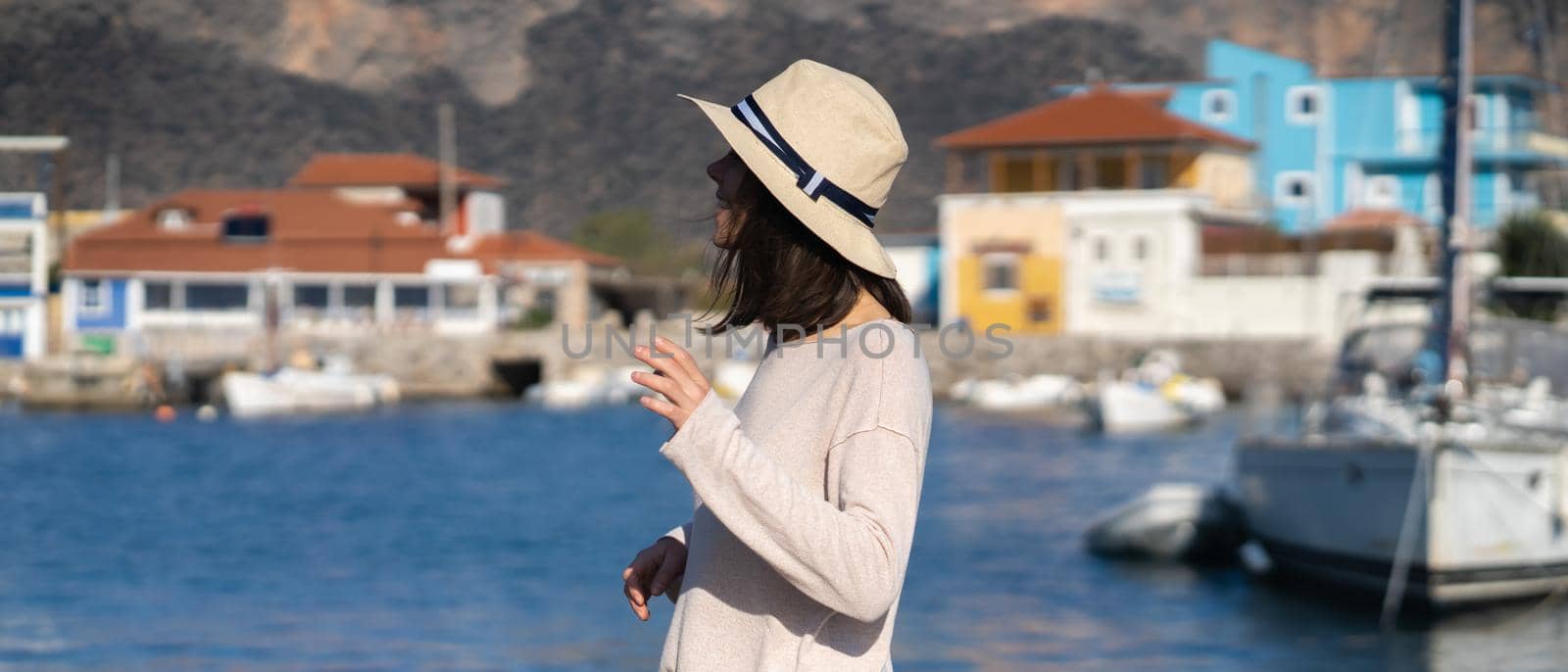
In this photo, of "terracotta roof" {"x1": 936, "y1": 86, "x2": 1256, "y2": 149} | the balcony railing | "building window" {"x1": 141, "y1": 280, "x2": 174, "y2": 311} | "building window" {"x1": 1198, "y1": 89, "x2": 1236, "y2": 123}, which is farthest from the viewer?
"building window" {"x1": 1198, "y1": 89, "x2": 1236, "y2": 123}

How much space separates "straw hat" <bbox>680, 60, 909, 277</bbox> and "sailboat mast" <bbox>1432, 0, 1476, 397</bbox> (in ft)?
38.8

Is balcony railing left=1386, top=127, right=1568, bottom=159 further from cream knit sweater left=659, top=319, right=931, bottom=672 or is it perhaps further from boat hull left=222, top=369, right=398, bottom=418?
cream knit sweater left=659, top=319, right=931, bottom=672

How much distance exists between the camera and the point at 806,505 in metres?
1.73

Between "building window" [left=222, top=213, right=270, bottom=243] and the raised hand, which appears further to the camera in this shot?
"building window" [left=222, top=213, right=270, bottom=243]

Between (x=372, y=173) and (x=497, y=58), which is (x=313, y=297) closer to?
(x=372, y=173)

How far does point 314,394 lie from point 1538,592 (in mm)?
31831

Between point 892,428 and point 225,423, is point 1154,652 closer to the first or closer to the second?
point 892,428

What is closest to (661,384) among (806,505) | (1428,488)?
(806,505)

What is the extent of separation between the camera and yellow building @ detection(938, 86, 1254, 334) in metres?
43.7

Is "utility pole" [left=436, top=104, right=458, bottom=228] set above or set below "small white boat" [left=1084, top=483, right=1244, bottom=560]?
above

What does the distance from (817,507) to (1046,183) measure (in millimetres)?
44998

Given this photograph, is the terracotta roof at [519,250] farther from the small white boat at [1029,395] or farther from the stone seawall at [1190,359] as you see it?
the small white boat at [1029,395]

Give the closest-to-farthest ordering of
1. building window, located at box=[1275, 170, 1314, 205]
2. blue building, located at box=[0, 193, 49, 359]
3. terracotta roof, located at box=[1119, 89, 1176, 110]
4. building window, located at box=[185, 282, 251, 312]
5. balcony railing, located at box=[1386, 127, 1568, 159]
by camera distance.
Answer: blue building, located at box=[0, 193, 49, 359], balcony railing, located at box=[1386, 127, 1568, 159], building window, located at box=[185, 282, 251, 312], building window, located at box=[1275, 170, 1314, 205], terracotta roof, located at box=[1119, 89, 1176, 110]

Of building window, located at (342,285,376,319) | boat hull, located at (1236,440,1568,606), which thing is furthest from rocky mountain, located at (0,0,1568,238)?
building window, located at (342,285,376,319)
